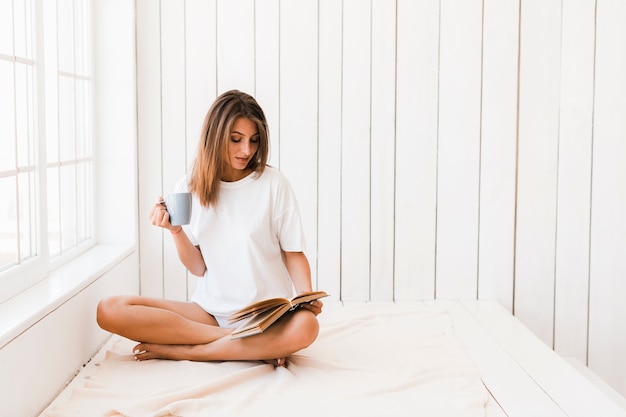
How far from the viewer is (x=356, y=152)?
3.38 metres

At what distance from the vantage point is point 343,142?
3373 mm

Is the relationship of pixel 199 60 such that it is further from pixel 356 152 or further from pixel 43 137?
pixel 43 137

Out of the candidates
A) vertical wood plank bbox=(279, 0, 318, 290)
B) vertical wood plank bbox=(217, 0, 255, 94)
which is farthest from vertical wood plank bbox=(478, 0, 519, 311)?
vertical wood plank bbox=(217, 0, 255, 94)

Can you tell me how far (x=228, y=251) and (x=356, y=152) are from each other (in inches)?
39.6

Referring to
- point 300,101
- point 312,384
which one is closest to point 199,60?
point 300,101

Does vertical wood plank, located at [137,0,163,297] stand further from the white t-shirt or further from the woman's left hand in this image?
the woman's left hand

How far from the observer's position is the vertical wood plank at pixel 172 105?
333 cm

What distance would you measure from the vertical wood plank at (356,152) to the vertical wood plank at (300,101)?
0.13 meters

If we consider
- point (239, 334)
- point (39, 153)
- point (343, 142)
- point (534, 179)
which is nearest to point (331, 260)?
point (343, 142)

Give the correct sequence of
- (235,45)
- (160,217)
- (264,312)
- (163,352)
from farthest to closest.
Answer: (235,45), (163,352), (160,217), (264,312)

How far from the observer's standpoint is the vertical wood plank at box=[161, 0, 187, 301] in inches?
131

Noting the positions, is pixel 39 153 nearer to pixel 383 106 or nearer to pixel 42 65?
pixel 42 65

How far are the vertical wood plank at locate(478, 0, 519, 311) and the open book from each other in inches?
54.4

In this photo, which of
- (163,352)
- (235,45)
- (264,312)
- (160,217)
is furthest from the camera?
(235,45)
